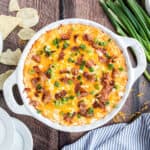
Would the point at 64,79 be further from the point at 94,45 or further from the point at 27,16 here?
the point at 27,16

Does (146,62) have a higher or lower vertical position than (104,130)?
higher

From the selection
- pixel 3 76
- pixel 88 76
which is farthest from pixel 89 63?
pixel 3 76

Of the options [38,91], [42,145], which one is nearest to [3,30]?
[38,91]

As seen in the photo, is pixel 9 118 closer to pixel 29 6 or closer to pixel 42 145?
pixel 42 145

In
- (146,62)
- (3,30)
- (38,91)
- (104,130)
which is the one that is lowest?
(104,130)

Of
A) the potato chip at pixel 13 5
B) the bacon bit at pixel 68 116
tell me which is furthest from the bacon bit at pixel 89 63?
the potato chip at pixel 13 5

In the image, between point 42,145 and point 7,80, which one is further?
point 42,145
